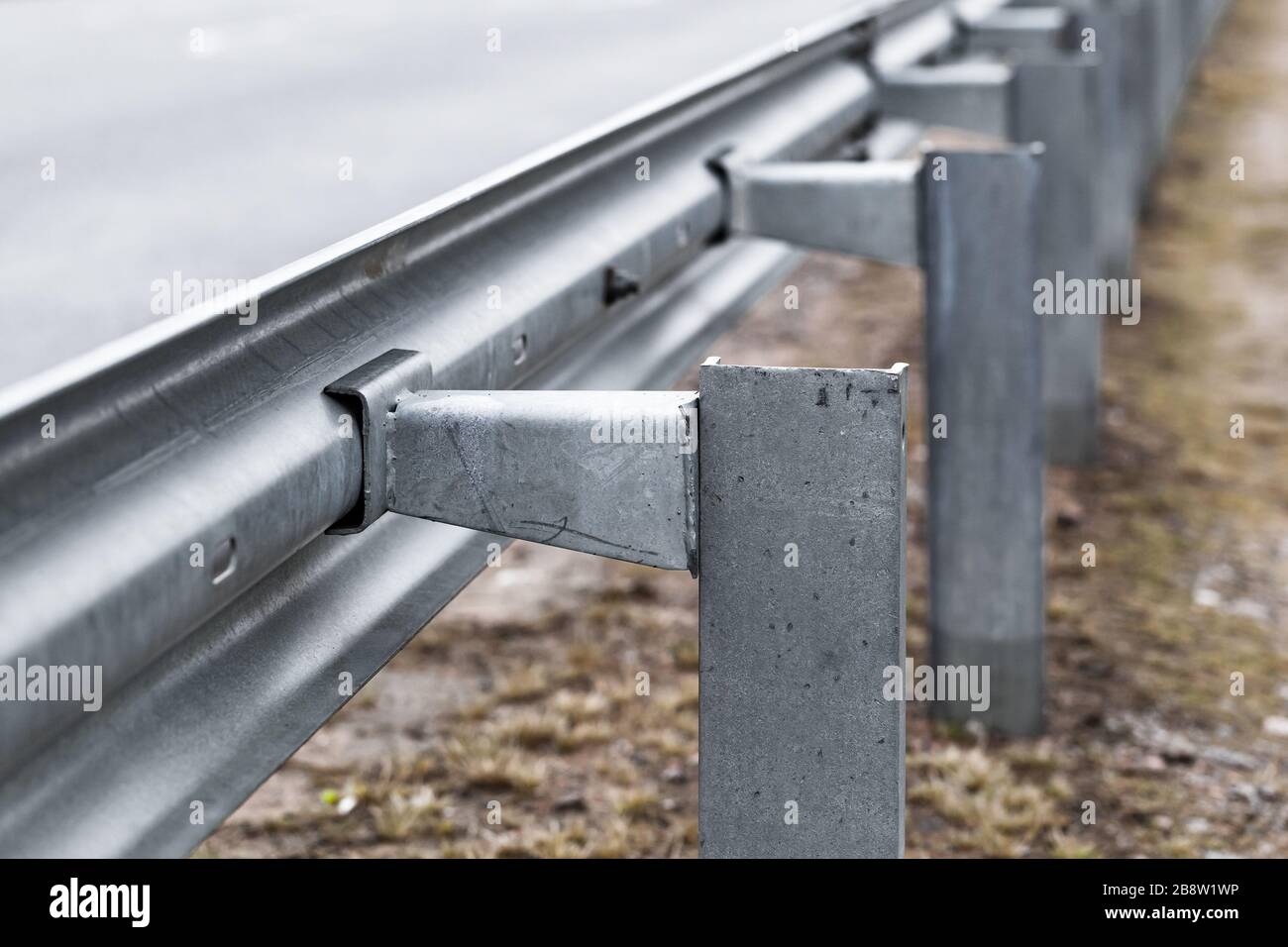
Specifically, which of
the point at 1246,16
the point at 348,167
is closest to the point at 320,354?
the point at 348,167

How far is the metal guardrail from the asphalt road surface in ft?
0.27

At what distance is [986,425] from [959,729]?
0.75 m

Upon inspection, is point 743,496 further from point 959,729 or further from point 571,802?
point 959,729

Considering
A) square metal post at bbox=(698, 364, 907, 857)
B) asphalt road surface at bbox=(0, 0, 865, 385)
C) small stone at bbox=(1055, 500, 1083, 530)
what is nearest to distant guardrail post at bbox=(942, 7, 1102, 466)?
small stone at bbox=(1055, 500, 1083, 530)

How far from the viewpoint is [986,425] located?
338 centimetres

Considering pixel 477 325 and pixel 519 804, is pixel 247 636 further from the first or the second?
pixel 519 804

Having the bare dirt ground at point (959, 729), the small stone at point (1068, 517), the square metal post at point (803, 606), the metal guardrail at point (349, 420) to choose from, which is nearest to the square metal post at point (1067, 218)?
the bare dirt ground at point (959, 729)

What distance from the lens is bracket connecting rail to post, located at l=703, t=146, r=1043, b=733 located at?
2.99 metres

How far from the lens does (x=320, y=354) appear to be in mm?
1406

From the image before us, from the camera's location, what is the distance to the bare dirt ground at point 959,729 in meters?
3.08

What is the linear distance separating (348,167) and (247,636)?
68cm

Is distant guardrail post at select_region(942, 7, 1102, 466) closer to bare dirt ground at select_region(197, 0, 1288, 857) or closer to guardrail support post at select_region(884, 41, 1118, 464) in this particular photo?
guardrail support post at select_region(884, 41, 1118, 464)

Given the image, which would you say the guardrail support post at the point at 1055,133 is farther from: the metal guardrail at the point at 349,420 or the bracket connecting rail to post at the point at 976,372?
the metal guardrail at the point at 349,420
